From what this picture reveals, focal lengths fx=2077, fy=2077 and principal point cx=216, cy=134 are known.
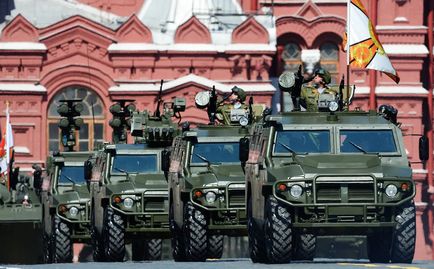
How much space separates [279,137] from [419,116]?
36.4 m

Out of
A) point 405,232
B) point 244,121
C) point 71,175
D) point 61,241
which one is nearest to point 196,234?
point 244,121

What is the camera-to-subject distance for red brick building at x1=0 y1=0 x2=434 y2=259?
6128cm

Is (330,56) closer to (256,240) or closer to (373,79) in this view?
(373,79)

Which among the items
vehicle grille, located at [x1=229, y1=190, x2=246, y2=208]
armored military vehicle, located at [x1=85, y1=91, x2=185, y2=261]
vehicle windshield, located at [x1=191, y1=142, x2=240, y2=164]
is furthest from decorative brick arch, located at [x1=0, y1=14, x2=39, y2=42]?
vehicle grille, located at [x1=229, y1=190, x2=246, y2=208]

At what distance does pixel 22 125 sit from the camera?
6116 centimetres

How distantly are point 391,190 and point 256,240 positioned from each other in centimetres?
212

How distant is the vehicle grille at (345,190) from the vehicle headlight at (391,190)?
20 centimetres

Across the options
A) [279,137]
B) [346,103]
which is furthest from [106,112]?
[279,137]

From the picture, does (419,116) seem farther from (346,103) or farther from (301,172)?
(301,172)

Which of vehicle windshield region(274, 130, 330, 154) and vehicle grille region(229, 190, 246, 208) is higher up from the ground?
vehicle windshield region(274, 130, 330, 154)

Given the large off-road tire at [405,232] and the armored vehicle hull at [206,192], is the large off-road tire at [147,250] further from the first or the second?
the large off-road tire at [405,232]

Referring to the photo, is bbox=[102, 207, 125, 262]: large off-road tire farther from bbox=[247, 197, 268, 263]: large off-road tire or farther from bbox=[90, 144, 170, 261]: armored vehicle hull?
bbox=[247, 197, 268, 263]: large off-road tire

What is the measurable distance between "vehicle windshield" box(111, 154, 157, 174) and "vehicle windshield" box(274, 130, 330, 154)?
26.5 ft

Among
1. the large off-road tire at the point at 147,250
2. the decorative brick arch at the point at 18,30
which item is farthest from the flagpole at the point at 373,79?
the large off-road tire at the point at 147,250
